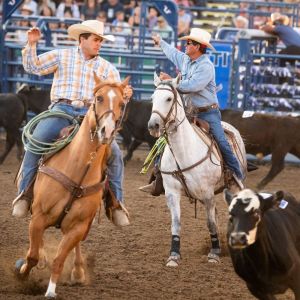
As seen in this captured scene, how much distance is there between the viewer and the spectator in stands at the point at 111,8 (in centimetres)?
1877

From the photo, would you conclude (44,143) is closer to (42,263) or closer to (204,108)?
(42,263)

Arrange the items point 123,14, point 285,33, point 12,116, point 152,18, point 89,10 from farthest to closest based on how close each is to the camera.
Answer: point 152,18
point 123,14
point 89,10
point 285,33
point 12,116

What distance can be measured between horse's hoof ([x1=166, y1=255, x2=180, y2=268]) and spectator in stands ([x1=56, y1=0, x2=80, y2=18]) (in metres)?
12.2

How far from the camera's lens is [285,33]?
15094 mm

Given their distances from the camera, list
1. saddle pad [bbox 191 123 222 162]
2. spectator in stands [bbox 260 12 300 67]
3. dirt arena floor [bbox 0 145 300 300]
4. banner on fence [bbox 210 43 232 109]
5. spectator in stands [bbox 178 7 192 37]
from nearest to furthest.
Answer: dirt arena floor [bbox 0 145 300 300]
saddle pad [bbox 191 123 222 162]
banner on fence [bbox 210 43 232 109]
spectator in stands [bbox 260 12 300 67]
spectator in stands [bbox 178 7 192 37]

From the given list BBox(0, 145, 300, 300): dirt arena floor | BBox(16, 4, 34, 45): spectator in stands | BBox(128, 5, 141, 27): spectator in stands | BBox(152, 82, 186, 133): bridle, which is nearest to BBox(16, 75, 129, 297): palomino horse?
BBox(0, 145, 300, 300): dirt arena floor

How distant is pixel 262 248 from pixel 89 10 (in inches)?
542

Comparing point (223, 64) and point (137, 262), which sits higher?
point (223, 64)

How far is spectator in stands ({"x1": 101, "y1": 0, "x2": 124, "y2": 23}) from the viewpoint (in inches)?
739

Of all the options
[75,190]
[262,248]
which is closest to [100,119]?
[75,190]

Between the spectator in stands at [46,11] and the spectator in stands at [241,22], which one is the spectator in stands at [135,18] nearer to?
the spectator in stands at [46,11]

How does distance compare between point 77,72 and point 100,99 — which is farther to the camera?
point 77,72

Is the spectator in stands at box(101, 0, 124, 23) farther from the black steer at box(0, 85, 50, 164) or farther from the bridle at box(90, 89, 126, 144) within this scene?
the bridle at box(90, 89, 126, 144)

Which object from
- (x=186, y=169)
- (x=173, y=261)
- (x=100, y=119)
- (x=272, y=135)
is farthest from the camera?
(x=272, y=135)
